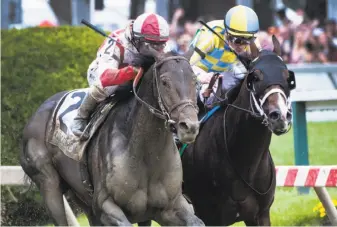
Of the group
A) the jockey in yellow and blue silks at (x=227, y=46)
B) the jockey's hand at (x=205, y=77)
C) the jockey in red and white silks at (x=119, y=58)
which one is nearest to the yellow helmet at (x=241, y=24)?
the jockey in yellow and blue silks at (x=227, y=46)

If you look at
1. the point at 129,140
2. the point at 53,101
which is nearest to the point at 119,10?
the point at 53,101

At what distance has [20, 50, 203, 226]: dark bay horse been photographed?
529cm

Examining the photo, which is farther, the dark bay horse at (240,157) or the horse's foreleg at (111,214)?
the dark bay horse at (240,157)

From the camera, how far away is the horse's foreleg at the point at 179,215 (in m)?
5.53

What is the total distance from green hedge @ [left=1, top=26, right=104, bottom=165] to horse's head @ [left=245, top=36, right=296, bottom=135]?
3321mm

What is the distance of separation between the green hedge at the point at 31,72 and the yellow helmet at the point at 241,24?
2998 mm

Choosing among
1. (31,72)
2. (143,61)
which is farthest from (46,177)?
(31,72)

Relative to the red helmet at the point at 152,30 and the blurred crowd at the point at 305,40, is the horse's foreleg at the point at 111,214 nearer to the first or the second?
the red helmet at the point at 152,30

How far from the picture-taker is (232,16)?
6.46 meters

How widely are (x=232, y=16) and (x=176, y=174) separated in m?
1.39

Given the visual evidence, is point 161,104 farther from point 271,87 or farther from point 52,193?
point 52,193

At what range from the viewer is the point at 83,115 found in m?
6.22

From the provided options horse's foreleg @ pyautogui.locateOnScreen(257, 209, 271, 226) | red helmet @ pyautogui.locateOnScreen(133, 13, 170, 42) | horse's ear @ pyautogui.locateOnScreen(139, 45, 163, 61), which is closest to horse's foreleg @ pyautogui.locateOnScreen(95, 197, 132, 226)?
horse's ear @ pyautogui.locateOnScreen(139, 45, 163, 61)

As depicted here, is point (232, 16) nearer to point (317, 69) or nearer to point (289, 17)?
point (317, 69)
